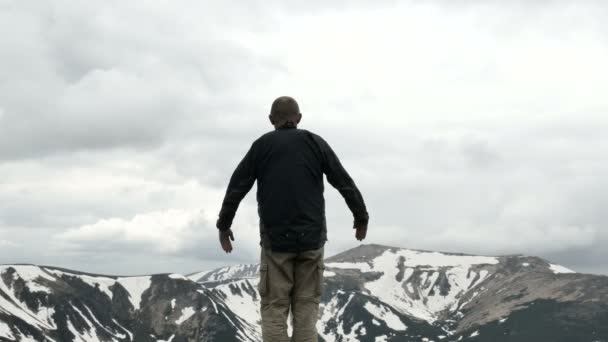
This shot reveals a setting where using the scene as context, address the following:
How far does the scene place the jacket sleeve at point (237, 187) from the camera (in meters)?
9.91

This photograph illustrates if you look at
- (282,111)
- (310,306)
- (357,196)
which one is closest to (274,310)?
(310,306)

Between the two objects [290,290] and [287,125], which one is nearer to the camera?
[290,290]

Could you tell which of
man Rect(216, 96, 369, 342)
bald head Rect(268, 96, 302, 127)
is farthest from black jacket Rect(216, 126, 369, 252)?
bald head Rect(268, 96, 302, 127)

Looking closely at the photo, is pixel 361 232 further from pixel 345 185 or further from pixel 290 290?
pixel 290 290

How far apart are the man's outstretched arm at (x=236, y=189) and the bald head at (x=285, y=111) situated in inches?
24.1

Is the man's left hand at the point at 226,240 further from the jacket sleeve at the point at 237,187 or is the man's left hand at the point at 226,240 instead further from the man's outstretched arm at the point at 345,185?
the man's outstretched arm at the point at 345,185

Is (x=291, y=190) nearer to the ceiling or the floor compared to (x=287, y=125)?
nearer to the floor

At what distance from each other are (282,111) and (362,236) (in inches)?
84.8

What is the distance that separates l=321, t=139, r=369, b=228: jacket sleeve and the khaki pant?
77 cm

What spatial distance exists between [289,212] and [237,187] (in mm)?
924

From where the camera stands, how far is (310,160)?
9836mm

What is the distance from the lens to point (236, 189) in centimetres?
996

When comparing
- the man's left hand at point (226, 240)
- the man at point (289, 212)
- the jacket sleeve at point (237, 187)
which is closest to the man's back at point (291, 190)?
the man at point (289, 212)

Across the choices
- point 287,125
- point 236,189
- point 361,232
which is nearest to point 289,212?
point 236,189
